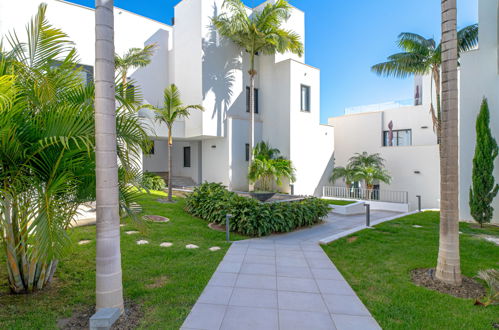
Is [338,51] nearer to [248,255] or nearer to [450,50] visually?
[450,50]

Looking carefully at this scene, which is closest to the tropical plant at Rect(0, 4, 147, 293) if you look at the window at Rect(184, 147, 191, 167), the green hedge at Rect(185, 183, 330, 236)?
Result: the green hedge at Rect(185, 183, 330, 236)

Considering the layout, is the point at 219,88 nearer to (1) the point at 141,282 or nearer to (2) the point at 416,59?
(2) the point at 416,59

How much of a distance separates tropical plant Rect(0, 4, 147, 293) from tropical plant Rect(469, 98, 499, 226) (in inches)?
437

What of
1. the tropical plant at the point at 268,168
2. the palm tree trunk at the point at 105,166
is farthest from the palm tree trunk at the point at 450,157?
the tropical plant at the point at 268,168

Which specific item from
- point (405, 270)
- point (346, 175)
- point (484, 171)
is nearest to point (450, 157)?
point (405, 270)

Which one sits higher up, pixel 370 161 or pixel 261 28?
pixel 261 28

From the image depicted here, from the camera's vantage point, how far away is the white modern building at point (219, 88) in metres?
14.9

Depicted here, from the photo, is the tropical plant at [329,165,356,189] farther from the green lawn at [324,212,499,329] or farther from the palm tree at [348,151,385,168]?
the green lawn at [324,212,499,329]

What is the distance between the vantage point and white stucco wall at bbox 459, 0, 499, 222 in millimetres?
9898

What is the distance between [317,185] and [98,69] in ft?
51.7

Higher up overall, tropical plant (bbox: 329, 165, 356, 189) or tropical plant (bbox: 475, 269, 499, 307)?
tropical plant (bbox: 329, 165, 356, 189)

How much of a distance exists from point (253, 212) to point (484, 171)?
26.8ft

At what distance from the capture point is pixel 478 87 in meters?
10.2

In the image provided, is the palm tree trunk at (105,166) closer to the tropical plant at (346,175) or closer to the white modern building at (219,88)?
the white modern building at (219,88)
